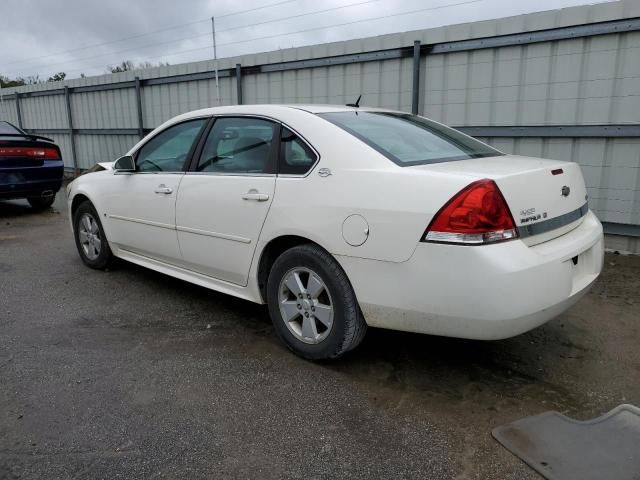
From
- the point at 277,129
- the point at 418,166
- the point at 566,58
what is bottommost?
the point at 418,166

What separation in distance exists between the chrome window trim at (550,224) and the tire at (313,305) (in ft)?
3.07

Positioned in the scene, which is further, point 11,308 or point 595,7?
point 595,7

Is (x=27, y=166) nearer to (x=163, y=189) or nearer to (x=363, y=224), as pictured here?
(x=163, y=189)

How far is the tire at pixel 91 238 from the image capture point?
4.95 meters

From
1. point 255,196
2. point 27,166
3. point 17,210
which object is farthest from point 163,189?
point 17,210

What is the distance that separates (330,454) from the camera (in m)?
2.32

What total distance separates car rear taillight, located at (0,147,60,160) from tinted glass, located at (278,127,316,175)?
619 cm

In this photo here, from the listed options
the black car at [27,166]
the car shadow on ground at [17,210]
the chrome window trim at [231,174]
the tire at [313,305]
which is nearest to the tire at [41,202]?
the car shadow on ground at [17,210]

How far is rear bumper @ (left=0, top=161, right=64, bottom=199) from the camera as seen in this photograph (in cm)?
771

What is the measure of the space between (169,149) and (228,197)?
1068mm

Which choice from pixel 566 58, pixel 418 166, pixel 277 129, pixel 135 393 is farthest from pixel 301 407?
pixel 566 58

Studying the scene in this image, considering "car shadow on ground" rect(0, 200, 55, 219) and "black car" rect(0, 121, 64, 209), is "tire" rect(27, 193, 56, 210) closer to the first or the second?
"car shadow on ground" rect(0, 200, 55, 219)

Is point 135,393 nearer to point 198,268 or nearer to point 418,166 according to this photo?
point 198,268

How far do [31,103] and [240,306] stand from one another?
44.7ft
